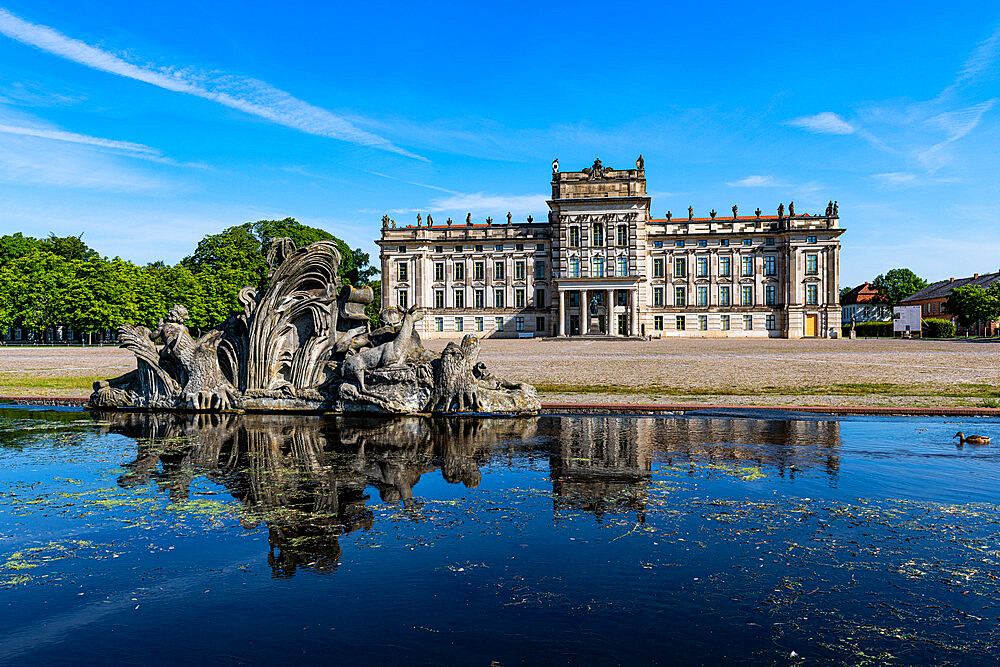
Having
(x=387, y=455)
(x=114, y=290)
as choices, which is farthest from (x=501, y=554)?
(x=114, y=290)

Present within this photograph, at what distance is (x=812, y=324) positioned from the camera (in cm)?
7075

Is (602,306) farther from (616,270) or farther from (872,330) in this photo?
(872,330)

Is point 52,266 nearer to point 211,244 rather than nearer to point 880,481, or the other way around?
point 211,244

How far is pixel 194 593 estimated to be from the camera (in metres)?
3.72

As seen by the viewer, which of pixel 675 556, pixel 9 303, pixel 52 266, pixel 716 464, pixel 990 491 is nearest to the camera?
pixel 675 556

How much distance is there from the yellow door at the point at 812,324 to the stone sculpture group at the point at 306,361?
67655 millimetres

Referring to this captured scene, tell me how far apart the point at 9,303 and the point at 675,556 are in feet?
230

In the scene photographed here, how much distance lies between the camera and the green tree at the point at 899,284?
356ft

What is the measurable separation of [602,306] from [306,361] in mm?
61633

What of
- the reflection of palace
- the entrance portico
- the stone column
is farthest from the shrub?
the reflection of palace

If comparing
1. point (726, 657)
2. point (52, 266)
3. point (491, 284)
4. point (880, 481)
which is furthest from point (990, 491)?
point (52, 266)

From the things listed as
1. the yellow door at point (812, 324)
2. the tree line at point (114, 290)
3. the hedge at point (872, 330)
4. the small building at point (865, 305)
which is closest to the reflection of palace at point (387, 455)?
the tree line at point (114, 290)

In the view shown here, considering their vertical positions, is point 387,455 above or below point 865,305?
below

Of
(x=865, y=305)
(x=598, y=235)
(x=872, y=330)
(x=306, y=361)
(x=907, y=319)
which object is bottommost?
(x=306, y=361)
